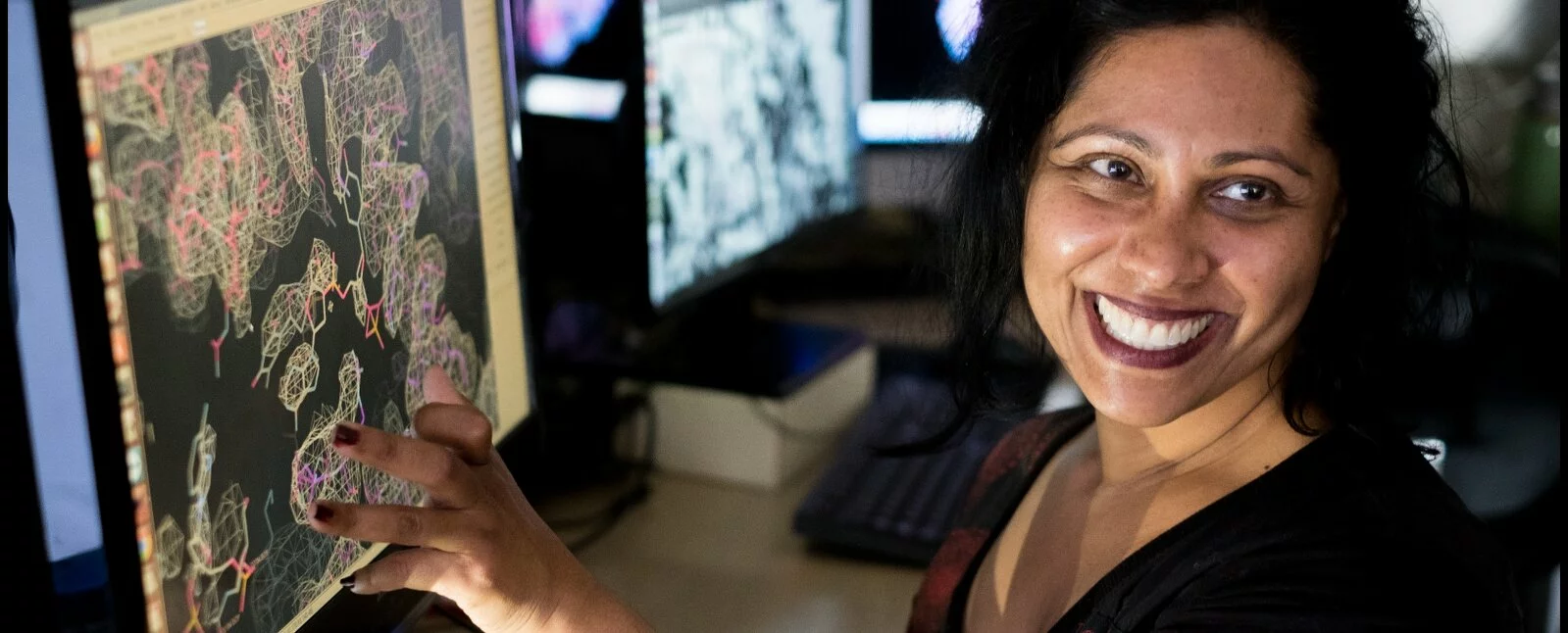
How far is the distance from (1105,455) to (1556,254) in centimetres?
78

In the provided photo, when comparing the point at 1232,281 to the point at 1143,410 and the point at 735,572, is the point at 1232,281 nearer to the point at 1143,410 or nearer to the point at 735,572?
the point at 1143,410

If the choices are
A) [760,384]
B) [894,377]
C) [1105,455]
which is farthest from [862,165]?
[1105,455]

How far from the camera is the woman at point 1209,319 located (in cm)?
80

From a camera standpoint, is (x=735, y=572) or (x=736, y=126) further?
(x=736, y=126)

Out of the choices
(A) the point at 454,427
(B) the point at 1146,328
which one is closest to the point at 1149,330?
(B) the point at 1146,328

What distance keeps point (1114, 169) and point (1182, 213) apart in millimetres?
61

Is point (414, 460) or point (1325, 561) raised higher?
point (414, 460)

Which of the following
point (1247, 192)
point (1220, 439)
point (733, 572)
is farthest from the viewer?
point (733, 572)

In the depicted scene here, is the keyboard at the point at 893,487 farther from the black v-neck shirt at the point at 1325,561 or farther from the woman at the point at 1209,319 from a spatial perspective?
the black v-neck shirt at the point at 1325,561

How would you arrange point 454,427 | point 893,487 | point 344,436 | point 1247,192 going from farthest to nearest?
point 893,487, point 1247,192, point 454,427, point 344,436

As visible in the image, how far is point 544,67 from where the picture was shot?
150cm

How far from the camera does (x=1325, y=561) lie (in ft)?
2.69

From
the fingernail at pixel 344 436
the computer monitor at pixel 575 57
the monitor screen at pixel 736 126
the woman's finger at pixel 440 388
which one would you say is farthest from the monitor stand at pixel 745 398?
the fingernail at pixel 344 436

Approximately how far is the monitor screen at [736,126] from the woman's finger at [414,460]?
654mm
